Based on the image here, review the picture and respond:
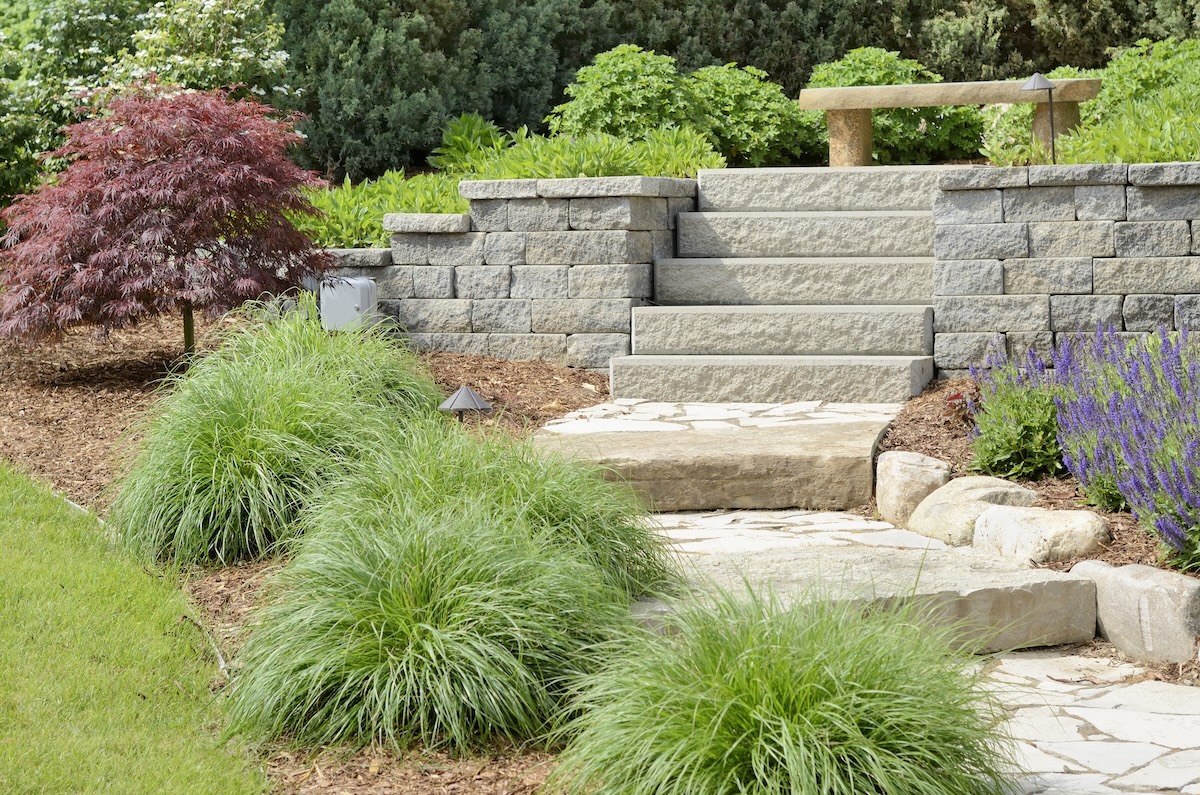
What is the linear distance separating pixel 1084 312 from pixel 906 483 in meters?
1.98

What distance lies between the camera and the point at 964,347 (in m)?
6.42

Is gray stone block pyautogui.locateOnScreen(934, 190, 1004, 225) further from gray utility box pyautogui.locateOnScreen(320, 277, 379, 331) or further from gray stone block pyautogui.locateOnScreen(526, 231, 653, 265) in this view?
gray utility box pyautogui.locateOnScreen(320, 277, 379, 331)

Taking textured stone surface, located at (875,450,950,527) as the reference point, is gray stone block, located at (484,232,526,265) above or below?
above

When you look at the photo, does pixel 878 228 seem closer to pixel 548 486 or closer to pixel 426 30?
pixel 548 486

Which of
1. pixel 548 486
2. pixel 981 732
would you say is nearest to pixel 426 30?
pixel 548 486

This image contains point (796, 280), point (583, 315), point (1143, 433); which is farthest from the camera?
point (583, 315)

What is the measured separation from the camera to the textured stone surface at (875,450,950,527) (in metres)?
4.83

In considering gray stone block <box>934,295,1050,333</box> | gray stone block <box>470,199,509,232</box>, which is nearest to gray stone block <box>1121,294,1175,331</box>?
gray stone block <box>934,295,1050,333</box>

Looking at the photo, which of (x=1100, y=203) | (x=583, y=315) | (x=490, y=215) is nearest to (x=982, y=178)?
(x=1100, y=203)

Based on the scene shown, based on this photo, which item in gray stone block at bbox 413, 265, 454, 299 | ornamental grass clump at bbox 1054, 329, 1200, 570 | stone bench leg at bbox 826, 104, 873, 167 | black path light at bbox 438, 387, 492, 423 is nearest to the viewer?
ornamental grass clump at bbox 1054, 329, 1200, 570

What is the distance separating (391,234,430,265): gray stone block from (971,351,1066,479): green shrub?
11.5 feet

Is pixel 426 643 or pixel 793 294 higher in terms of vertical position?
pixel 793 294

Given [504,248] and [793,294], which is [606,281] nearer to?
[504,248]

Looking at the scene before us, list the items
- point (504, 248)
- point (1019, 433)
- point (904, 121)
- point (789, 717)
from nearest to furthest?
1. point (789, 717)
2. point (1019, 433)
3. point (504, 248)
4. point (904, 121)
